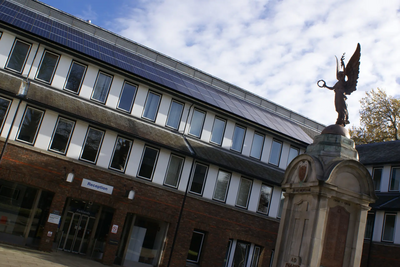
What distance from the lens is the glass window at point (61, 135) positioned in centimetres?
2012

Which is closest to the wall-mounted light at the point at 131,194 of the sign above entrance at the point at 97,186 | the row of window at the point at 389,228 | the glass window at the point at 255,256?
the sign above entrance at the point at 97,186

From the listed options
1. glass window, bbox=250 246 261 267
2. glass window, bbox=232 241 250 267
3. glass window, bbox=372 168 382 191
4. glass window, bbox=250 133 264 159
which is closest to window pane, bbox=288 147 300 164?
glass window, bbox=250 133 264 159

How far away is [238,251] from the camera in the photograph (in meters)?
24.0

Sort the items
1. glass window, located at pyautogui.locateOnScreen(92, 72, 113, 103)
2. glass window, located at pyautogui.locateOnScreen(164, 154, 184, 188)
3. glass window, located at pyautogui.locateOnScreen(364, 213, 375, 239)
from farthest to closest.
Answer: glass window, located at pyautogui.locateOnScreen(364, 213, 375, 239)
glass window, located at pyautogui.locateOnScreen(164, 154, 184, 188)
glass window, located at pyautogui.locateOnScreen(92, 72, 113, 103)

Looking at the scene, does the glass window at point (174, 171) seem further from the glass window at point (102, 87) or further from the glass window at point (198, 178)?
the glass window at point (102, 87)

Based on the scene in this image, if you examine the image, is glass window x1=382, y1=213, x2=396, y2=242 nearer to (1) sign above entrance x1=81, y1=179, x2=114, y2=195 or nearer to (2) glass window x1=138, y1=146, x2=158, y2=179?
(2) glass window x1=138, y1=146, x2=158, y2=179

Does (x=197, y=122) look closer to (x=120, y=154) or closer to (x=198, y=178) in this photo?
(x=198, y=178)

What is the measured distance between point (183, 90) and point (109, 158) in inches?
246

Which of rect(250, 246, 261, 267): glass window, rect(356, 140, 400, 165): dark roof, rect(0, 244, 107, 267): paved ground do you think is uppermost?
rect(356, 140, 400, 165): dark roof

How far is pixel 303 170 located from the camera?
1323 centimetres

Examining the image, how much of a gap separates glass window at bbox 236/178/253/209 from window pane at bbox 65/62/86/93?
10693 millimetres

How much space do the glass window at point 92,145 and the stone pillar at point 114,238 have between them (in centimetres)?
299

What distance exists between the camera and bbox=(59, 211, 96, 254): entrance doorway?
2094 centimetres

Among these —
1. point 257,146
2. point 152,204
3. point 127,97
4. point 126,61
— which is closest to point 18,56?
point 127,97
